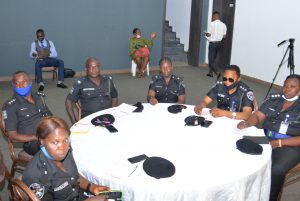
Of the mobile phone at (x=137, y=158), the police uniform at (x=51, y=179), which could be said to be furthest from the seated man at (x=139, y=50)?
the police uniform at (x=51, y=179)

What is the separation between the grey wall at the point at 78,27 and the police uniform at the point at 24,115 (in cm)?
445

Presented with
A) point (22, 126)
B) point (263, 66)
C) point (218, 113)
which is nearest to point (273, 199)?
point (218, 113)

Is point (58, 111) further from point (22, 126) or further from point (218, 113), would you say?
point (218, 113)

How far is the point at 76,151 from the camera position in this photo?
2311mm

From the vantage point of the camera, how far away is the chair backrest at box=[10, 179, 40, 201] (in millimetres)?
1699

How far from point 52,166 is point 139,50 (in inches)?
235

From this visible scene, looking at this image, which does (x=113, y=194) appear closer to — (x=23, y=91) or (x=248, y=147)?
(x=248, y=147)

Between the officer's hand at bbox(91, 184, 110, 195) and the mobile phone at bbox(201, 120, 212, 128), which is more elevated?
the mobile phone at bbox(201, 120, 212, 128)

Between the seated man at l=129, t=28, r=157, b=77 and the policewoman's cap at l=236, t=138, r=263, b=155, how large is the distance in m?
5.46

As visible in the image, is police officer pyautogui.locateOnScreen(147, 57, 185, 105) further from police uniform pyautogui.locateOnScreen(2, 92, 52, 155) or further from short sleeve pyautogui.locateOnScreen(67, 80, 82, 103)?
police uniform pyautogui.locateOnScreen(2, 92, 52, 155)

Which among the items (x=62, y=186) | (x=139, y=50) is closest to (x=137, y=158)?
(x=62, y=186)

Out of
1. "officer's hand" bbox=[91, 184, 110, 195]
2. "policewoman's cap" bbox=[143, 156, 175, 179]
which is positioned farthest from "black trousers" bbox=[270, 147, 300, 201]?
"officer's hand" bbox=[91, 184, 110, 195]

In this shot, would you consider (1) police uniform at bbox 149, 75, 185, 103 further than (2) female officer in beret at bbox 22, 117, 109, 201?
Yes

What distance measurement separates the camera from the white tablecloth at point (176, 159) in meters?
1.95
